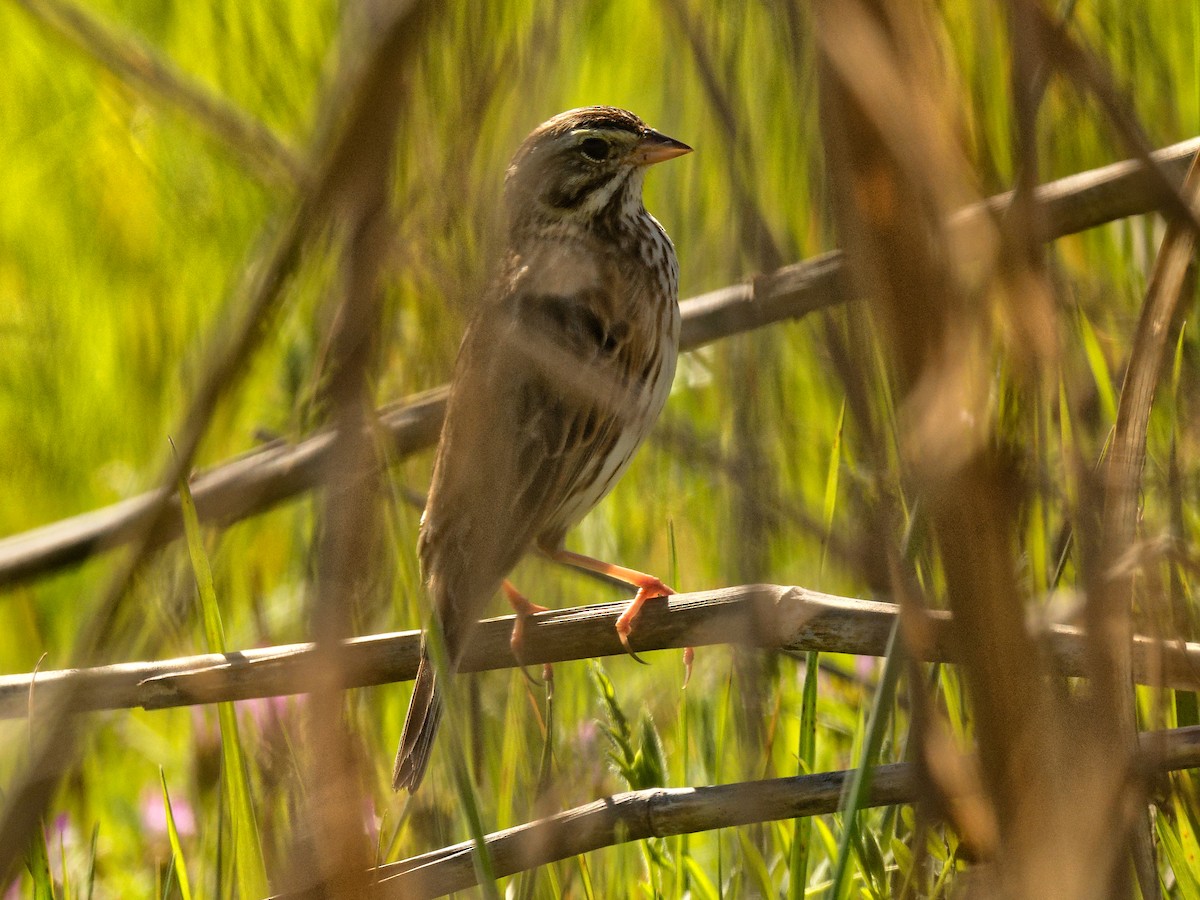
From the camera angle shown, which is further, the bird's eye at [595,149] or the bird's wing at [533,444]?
the bird's eye at [595,149]

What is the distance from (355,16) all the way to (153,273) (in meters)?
5.28

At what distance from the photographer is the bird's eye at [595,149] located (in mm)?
3912

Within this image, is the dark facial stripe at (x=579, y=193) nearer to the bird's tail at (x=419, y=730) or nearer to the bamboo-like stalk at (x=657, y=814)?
the bird's tail at (x=419, y=730)

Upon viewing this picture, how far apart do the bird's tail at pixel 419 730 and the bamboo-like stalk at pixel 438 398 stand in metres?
0.45

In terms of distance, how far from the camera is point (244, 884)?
1.92m

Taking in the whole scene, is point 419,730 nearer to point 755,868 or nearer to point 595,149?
point 755,868

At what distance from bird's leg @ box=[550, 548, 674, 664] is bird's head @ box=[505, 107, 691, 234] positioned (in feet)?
3.21

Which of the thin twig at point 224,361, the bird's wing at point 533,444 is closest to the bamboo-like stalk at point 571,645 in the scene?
the bird's wing at point 533,444

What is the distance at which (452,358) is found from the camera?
1124 millimetres

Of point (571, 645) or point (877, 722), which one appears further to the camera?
point (571, 645)

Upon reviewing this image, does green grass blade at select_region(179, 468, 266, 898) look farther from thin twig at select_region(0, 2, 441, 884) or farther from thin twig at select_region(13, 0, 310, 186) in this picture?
thin twig at select_region(0, 2, 441, 884)

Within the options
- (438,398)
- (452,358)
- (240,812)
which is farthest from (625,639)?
(452,358)

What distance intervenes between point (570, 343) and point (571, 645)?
1088 millimetres

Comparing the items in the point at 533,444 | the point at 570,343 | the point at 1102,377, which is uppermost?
the point at 570,343
